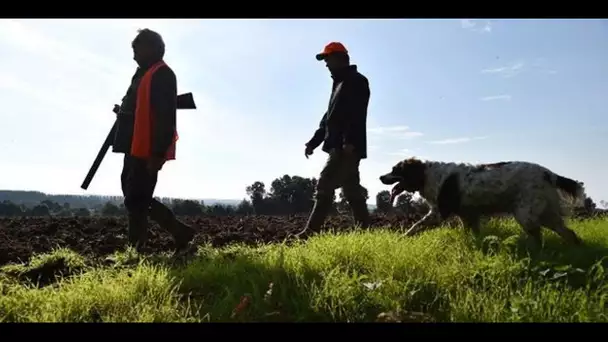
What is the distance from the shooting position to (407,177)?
6715mm

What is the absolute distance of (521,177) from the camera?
18.4ft

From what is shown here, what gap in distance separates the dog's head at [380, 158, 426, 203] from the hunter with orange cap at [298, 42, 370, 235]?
22.4 inches

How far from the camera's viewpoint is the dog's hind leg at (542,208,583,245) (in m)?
5.42

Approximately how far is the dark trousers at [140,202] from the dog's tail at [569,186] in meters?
4.13

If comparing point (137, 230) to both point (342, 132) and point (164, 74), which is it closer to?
point (164, 74)

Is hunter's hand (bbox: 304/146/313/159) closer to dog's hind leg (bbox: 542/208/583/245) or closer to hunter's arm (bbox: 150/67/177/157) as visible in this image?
hunter's arm (bbox: 150/67/177/157)

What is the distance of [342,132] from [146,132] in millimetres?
2447

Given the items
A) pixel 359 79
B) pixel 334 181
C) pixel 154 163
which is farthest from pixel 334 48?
pixel 154 163

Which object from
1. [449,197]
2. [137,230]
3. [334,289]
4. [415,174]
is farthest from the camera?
[415,174]

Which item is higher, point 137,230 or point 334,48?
point 334,48
